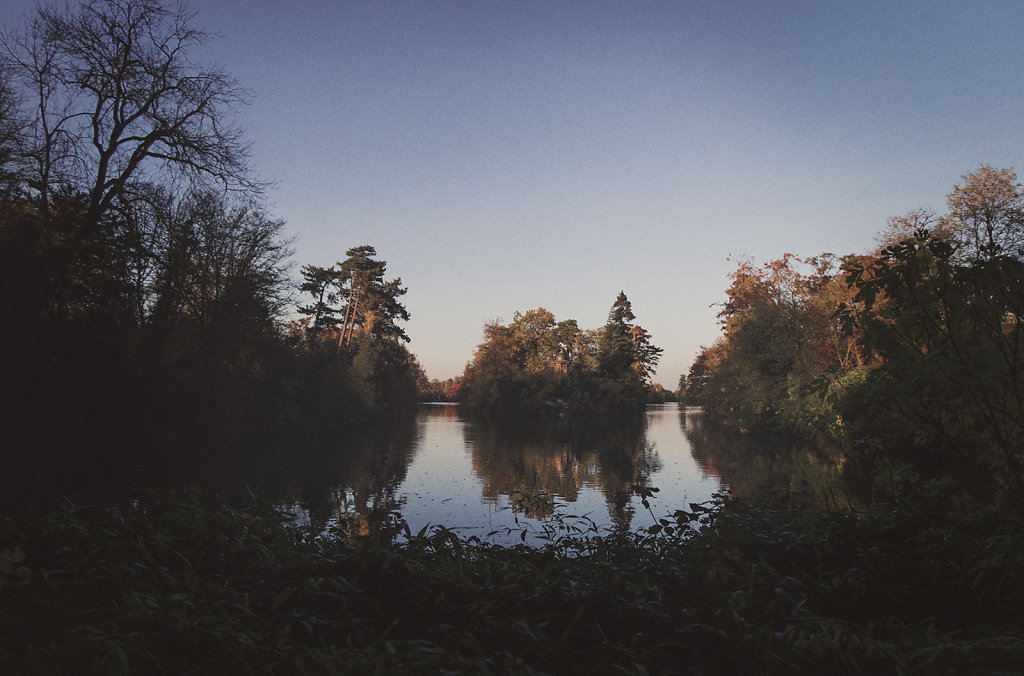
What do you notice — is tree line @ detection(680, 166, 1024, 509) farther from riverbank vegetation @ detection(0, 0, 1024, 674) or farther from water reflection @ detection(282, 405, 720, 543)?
water reflection @ detection(282, 405, 720, 543)

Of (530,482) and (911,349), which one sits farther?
(530,482)

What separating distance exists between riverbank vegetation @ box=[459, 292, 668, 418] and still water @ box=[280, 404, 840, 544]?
94.3 feet

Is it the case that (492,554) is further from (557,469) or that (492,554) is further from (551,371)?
(551,371)

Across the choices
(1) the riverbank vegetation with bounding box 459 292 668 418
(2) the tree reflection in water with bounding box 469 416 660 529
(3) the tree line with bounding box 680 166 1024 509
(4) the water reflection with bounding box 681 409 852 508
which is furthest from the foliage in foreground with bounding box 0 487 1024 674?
(1) the riverbank vegetation with bounding box 459 292 668 418

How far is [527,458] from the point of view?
63.2ft

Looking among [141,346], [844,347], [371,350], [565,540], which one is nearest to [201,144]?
[141,346]

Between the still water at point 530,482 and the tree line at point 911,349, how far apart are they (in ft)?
7.06

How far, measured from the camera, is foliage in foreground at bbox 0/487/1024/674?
110 inches

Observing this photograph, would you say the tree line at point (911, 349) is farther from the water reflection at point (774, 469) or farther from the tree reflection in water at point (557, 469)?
the tree reflection in water at point (557, 469)

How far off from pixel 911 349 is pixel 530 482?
1014 centimetres

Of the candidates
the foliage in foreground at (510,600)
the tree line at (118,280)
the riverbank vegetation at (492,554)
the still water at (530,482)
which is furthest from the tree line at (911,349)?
the tree line at (118,280)

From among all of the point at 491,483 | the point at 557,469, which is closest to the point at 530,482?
the point at 491,483

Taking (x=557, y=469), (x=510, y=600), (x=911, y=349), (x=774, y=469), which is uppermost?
(x=911, y=349)

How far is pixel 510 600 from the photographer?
3.79 m
